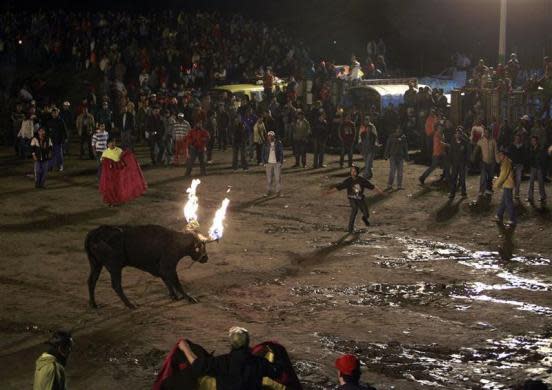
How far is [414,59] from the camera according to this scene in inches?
1828

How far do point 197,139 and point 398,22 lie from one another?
25626mm

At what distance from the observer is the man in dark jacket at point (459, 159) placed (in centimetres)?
2208

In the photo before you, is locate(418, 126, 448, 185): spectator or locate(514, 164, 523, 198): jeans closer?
locate(514, 164, 523, 198): jeans

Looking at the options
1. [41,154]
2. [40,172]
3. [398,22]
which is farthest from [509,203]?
[398,22]

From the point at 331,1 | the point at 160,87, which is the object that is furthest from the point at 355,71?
the point at 331,1

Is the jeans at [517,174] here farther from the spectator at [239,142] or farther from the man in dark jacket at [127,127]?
the man in dark jacket at [127,127]

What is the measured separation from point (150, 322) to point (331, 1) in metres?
39.4

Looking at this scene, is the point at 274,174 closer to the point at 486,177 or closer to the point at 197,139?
the point at 197,139

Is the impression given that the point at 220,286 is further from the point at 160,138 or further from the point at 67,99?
the point at 67,99

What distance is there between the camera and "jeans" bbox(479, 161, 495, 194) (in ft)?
71.3

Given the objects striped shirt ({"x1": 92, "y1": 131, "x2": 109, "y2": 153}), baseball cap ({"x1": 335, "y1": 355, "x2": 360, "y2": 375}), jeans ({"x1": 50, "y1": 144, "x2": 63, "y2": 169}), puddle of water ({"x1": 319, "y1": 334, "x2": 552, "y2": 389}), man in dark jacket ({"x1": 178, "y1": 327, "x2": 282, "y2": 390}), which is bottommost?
puddle of water ({"x1": 319, "y1": 334, "x2": 552, "y2": 389})

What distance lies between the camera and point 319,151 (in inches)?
1088

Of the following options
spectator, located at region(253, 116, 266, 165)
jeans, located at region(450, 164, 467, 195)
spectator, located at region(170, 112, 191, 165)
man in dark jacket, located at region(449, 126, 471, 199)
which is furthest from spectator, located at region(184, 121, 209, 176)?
jeans, located at region(450, 164, 467, 195)

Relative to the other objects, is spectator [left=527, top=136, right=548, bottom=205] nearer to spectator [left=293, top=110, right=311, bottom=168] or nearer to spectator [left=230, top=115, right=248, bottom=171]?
spectator [left=293, top=110, right=311, bottom=168]
